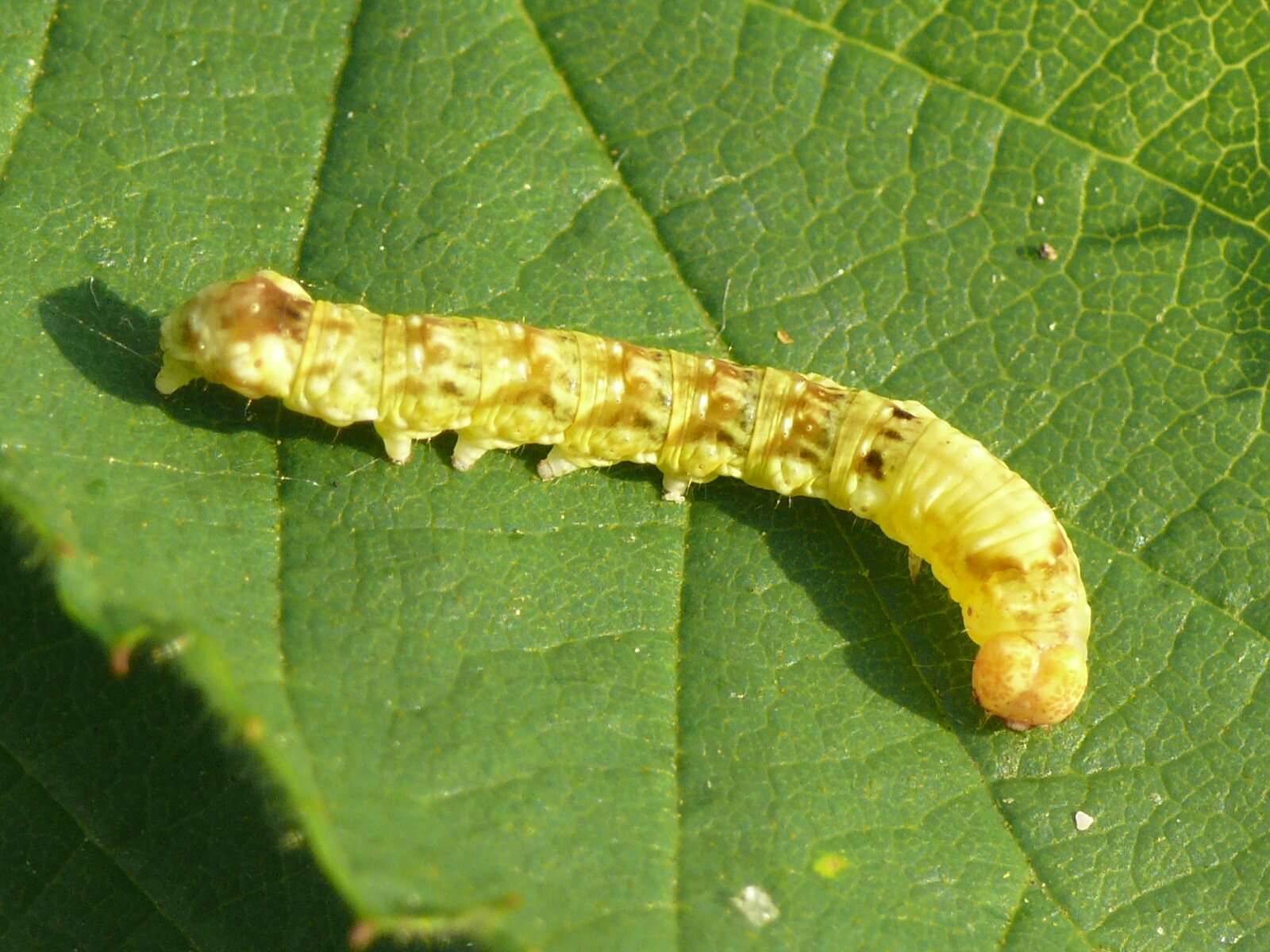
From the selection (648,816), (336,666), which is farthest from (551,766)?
(336,666)

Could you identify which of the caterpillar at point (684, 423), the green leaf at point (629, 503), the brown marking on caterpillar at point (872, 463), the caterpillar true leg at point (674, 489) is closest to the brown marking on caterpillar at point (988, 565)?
the caterpillar at point (684, 423)

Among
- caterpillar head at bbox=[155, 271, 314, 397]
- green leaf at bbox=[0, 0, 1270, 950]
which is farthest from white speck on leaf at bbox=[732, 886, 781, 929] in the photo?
caterpillar head at bbox=[155, 271, 314, 397]

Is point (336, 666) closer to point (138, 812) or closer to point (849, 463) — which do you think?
point (138, 812)

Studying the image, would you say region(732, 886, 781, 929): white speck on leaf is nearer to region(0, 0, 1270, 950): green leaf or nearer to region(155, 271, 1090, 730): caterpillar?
region(0, 0, 1270, 950): green leaf

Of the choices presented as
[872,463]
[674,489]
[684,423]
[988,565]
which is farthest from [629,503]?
[988,565]

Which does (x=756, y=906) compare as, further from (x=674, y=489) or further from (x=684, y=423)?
(x=684, y=423)

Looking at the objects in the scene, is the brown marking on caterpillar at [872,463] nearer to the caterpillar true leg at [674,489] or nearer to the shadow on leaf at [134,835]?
the caterpillar true leg at [674,489]

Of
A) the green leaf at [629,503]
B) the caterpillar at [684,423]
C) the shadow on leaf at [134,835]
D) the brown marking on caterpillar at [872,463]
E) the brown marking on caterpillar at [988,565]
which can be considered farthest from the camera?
the brown marking on caterpillar at [872,463]
